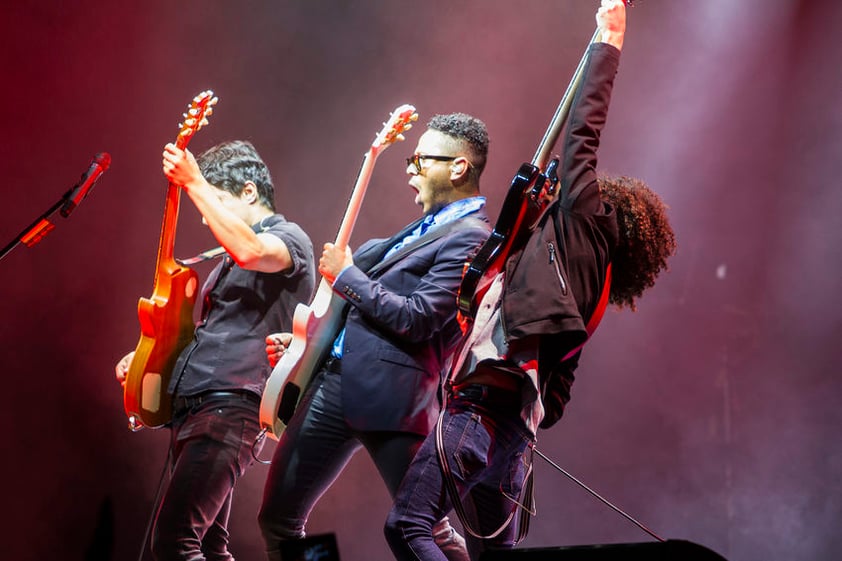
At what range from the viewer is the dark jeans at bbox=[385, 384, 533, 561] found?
2.46 metres

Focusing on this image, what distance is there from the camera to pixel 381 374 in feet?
9.67


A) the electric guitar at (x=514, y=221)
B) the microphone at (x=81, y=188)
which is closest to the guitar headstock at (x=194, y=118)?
the microphone at (x=81, y=188)

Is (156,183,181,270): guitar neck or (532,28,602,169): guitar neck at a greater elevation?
(532,28,602,169): guitar neck

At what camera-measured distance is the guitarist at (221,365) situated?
3190mm

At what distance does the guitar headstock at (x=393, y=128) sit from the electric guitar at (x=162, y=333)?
0.81 m

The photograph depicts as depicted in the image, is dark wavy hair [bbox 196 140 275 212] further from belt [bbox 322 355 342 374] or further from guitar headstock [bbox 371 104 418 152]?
belt [bbox 322 355 342 374]

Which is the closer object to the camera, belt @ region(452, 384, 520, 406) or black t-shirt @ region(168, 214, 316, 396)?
belt @ region(452, 384, 520, 406)

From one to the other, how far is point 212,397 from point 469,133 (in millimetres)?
1452

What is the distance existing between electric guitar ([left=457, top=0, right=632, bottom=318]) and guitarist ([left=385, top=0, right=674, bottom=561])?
0.11ft

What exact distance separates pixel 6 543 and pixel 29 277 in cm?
132

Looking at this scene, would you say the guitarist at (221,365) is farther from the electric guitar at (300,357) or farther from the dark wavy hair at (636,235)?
the dark wavy hair at (636,235)

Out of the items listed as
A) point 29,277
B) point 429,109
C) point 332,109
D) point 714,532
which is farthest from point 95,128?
point 714,532

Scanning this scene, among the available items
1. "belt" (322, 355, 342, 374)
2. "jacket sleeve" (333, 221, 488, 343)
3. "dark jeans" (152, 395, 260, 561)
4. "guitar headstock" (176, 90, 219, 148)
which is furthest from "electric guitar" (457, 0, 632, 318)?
"guitar headstock" (176, 90, 219, 148)

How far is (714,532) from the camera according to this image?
A: 5.11 metres
